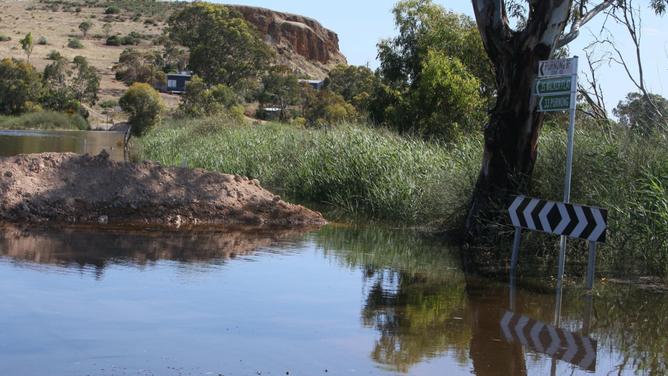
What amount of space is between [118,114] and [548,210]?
265ft

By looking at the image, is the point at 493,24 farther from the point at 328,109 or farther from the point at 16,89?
the point at 16,89

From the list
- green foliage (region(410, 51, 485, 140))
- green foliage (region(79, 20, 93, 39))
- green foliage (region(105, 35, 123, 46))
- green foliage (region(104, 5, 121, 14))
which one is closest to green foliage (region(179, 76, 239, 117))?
green foliage (region(410, 51, 485, 140))

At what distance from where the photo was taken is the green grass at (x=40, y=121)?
78125 mm

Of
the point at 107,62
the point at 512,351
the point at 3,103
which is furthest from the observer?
the point at 107,62

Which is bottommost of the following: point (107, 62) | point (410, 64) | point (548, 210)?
point (548, 210)

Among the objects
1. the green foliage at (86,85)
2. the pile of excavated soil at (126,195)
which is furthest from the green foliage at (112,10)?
the pile of excavated soil at (126,195)

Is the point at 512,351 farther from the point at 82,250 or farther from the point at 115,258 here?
the point at 82,250

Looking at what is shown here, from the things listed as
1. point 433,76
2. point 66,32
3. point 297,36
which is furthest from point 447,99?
point 297,36

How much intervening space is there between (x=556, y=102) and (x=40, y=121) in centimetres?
7154

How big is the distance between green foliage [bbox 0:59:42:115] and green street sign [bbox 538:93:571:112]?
2933 inches

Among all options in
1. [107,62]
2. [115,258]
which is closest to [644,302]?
[115,258]

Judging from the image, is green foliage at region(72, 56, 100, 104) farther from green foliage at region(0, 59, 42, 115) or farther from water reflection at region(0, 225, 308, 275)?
water reflection at region(0, 225, 308, 275)

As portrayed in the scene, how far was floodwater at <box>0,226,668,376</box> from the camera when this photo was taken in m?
7.95

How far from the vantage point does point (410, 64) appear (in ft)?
113
